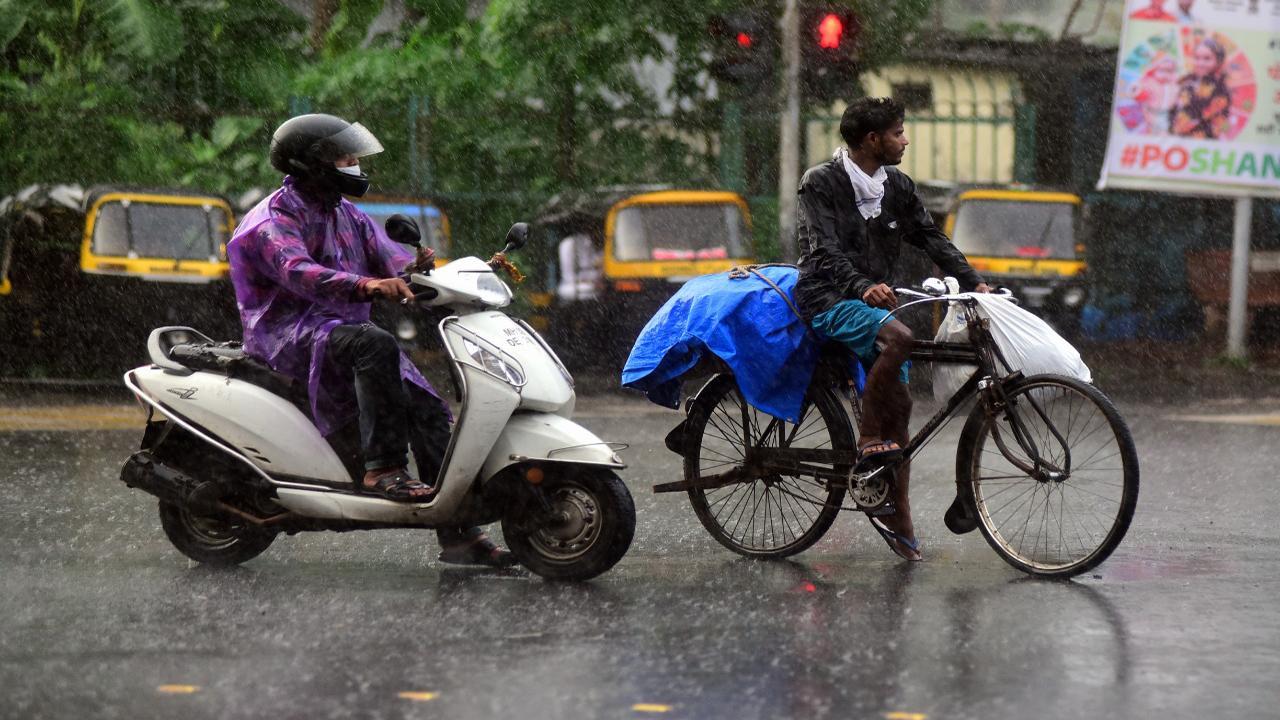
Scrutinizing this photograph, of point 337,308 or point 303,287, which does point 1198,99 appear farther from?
point 303,287

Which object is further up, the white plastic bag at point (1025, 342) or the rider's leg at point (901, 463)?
the white plastic bag at point (1025, 342)

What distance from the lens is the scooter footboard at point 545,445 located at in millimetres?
6191

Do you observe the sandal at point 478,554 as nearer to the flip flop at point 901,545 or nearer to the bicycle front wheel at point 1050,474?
the flip flop at point 901,545

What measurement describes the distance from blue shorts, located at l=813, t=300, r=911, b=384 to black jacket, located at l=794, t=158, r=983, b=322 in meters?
0.04

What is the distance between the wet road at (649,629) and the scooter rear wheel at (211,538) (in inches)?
4.5

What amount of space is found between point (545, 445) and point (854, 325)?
1212mm

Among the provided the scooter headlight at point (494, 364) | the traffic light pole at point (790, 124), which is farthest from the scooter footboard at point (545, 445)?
the traffic light pole at point (790, 124)

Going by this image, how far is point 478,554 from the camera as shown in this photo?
6691mm

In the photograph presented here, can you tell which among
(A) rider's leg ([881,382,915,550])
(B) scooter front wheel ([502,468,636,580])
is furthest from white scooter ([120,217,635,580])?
(A) rider's leg ([881,382,915,550])

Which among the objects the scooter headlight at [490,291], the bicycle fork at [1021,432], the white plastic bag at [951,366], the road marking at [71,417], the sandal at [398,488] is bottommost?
the road marking at [71,417]

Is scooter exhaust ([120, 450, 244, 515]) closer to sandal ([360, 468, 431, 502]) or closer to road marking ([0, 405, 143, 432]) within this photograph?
sandal ([360, 468, 431, 502])

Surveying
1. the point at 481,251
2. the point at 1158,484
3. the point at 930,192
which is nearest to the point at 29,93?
the point at 481,251

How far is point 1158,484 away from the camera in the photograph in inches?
367

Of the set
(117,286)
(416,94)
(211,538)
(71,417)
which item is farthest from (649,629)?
(416,94)
